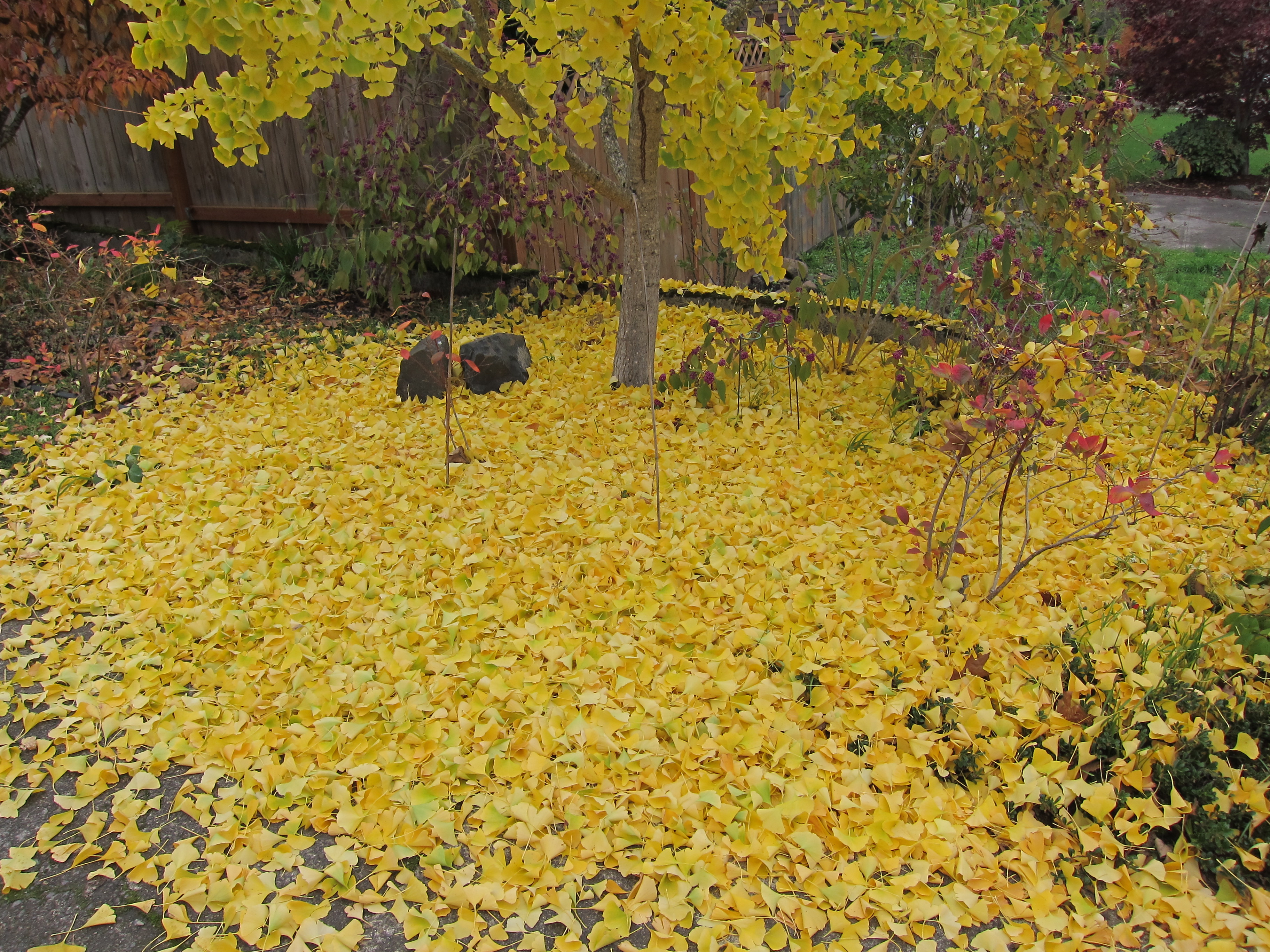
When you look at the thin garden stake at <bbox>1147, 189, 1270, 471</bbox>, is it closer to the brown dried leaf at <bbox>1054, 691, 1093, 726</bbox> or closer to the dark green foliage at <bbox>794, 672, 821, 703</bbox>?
the brown dried leaf at <bbox>1054, 691, 1093, 726</bbox>

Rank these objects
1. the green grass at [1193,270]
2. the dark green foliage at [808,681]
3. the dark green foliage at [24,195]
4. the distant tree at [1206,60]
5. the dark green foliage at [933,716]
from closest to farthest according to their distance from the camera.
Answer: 1. the dark green foliage at [933,716]
2. the dark green foliage at [808,681]
3. the green grass at [1193,270]
4. the dark green foliage at [24,195]
5. the distant tree at [1206,60]

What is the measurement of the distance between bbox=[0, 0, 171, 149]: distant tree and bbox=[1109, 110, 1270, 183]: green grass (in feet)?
18.6

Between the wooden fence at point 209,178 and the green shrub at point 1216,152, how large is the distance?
7444 mm

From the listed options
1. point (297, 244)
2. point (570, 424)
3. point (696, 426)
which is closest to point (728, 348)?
point (696, 426)

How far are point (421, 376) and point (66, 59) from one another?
146 inches

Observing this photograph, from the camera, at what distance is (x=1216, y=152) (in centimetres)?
1131

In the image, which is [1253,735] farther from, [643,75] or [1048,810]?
[643,75]

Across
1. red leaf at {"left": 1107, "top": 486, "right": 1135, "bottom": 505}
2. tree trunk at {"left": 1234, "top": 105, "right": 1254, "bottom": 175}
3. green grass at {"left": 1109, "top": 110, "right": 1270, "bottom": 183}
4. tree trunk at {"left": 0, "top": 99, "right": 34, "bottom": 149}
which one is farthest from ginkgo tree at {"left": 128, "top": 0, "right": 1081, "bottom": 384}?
tree trunk at {"left": 1234, "top": 105, "right": 1254, "bottom": 175}

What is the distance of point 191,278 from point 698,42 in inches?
172

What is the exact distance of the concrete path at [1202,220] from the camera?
765cm

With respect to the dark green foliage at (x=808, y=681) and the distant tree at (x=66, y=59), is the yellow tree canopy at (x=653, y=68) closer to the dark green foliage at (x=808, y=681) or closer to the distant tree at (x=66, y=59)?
the dark green foliage at (x=808, y=681)

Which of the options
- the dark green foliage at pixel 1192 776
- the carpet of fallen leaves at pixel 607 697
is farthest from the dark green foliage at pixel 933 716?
the dark green foliage at pixel 1192 776

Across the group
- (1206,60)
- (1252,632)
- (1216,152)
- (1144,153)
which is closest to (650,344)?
(1252,632)

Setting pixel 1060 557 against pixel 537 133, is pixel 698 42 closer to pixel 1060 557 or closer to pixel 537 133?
pixel 537 133
